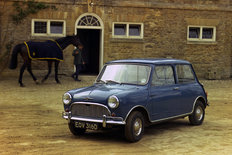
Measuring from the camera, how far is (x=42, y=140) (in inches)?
A: 283

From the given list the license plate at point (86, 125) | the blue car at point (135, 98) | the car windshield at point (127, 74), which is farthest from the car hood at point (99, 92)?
the license plate at point (86, 125)

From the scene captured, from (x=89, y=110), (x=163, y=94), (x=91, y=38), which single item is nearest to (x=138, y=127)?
(x=89, y=110)

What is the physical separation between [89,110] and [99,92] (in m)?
0.39

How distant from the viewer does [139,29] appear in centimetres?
2042

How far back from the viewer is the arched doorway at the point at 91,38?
64.4 ft

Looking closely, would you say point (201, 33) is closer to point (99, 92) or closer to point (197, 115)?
point (197, 115)

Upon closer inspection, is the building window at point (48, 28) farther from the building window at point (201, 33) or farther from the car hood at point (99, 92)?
the car hood at point (99, 92)

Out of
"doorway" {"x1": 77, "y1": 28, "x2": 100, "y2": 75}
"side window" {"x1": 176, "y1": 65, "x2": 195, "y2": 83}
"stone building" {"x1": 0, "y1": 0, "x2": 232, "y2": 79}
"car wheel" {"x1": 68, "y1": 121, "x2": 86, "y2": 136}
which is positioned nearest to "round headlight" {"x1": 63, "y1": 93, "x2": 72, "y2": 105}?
"car wheel" {"x1": 68, "y1": 121, "x2": 86, "y2": 136}

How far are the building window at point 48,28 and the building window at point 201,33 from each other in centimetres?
709

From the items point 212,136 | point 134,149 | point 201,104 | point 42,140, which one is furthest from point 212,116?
point 42,140

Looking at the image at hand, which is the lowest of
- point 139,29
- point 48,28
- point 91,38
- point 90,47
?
point 90,47

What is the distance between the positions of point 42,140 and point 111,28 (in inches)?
521

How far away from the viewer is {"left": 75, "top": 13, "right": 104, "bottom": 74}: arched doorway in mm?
19625

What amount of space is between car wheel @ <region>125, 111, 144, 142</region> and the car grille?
1.42ft
